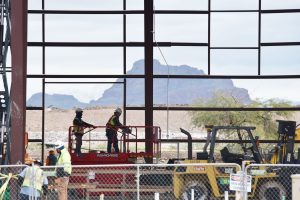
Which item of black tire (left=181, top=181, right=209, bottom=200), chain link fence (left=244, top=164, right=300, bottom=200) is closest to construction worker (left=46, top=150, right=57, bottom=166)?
black tire (left=181, top=181, right=209, bottom=200)

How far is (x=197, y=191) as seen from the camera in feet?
87.3

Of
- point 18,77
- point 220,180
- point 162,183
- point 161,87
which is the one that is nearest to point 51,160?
point 162,183

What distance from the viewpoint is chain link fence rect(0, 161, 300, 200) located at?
24.6 m

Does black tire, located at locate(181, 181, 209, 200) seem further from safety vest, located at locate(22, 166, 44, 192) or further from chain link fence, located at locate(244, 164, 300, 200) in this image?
safety vest, located at locate(22, 166, 44, 192)

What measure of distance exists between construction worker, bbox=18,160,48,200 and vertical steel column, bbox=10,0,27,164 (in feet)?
6.11

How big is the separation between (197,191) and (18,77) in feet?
20.0

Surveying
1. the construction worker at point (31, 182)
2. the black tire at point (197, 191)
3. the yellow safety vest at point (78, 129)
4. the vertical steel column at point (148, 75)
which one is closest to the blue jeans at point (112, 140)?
the yellow safety vest at point (78, 129)

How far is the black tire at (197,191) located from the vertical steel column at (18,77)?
16.2 feet

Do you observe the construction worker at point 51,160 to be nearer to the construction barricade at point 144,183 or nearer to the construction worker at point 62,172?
the construction barricade at point 144,183

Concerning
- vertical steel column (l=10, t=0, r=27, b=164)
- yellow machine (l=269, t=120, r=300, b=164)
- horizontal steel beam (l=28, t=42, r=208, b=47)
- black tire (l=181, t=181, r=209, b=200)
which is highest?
horizontal steel beam (l=28, t=42, r=208, b=47)

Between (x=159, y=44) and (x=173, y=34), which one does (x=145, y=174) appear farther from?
(x=173, y=34)

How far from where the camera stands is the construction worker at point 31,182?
21.7 meters

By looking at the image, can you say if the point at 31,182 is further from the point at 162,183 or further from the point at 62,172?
the point at 162,183

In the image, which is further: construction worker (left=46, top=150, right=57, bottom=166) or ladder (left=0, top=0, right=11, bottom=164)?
construction worker (left=46, top=150, right=57, bottom=166)
